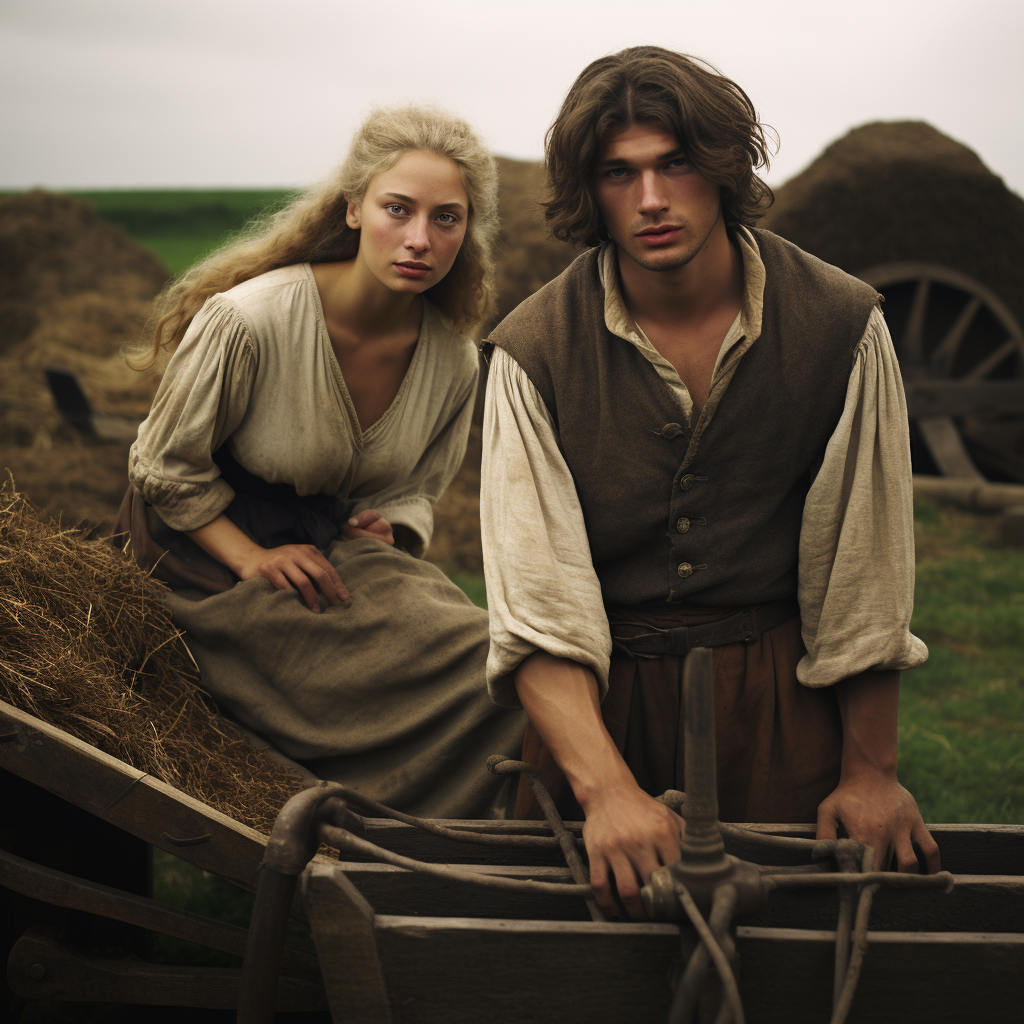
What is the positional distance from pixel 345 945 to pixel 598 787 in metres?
0.43

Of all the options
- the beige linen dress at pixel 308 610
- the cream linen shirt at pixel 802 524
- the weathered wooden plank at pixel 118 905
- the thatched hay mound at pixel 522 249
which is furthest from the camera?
the thatched hay mound at pixel 522 249

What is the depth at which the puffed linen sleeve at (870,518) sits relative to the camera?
1.63 metres

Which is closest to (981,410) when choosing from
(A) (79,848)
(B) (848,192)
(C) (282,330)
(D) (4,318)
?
(B) (848,192)

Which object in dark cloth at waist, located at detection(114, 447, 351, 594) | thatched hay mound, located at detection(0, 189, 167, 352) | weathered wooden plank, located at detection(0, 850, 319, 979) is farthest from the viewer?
thatched hay mound, located at detection(0, 189, 167, 352)

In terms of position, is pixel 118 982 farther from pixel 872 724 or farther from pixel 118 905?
pixel 872 724

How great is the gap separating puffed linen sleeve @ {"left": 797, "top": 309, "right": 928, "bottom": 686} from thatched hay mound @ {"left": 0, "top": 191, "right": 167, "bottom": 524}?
1.82m

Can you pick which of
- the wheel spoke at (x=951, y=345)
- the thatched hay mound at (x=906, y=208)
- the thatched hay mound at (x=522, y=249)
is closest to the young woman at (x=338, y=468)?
the thatched hay mound at (x=522, y=249)

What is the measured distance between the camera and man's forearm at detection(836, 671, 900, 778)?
65.1 inches

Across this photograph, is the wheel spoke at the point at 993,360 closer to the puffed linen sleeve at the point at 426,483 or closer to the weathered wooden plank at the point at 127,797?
the puffed linen sleeve at the point at 426,483

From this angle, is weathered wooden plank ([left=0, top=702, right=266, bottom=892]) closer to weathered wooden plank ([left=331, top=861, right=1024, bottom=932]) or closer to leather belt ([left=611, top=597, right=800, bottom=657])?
weathered wooden plank ([left=331, top=861, right=1024, bottom=932])

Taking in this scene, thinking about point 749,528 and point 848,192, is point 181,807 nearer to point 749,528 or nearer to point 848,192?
point 749,528

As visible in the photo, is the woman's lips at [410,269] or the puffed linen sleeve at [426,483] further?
the puffed linen sleeve at [426,483]

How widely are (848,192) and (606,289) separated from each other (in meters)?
5.70

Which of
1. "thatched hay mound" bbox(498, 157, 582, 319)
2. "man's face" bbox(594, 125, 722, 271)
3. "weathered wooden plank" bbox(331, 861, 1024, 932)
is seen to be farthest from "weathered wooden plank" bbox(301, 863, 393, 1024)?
"thatched hay mound" bbox(498, 157, 582, 319)
